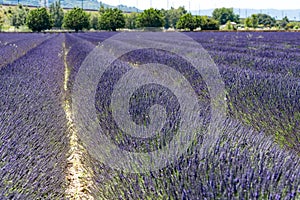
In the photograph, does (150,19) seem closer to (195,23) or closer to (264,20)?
(195,23)

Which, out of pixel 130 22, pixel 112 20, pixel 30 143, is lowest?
pixel 30 143

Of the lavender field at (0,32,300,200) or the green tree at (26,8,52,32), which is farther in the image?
the green tree at (26,8,52,32)

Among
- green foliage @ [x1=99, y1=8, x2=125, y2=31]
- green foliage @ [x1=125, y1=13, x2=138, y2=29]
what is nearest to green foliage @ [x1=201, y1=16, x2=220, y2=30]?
green foliage @ [x1=99, y1=8, x2=125, y2=31]

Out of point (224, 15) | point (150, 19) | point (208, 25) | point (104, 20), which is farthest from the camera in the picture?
point (224, 15)

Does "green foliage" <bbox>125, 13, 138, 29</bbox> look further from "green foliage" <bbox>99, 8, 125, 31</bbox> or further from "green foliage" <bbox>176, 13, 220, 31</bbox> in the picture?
"green foliage" <bbox>176, 13, 220, 31</bbox>

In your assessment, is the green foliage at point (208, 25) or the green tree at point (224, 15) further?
the green tree at point (224, 15)

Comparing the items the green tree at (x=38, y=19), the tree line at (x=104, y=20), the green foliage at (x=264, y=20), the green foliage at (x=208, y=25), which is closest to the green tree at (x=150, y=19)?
the tree line at (x=104, y=20)

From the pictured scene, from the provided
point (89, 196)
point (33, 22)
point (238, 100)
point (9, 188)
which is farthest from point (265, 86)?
point (33, 22)

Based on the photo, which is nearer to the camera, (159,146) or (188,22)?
(159,146)

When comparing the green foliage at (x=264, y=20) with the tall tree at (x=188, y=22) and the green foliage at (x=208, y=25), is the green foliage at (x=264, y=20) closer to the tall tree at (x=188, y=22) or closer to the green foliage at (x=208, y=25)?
the green foliage at (x=208, y=25)

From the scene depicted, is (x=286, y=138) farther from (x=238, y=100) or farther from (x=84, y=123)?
(x=84, y=123)

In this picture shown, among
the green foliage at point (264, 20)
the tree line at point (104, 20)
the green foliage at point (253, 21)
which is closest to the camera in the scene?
the tree line at point (104, 20)

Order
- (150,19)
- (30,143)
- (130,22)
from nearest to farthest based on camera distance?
(30,143) < (150,19) < (130,22)

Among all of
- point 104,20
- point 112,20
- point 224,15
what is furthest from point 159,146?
point 224,15
